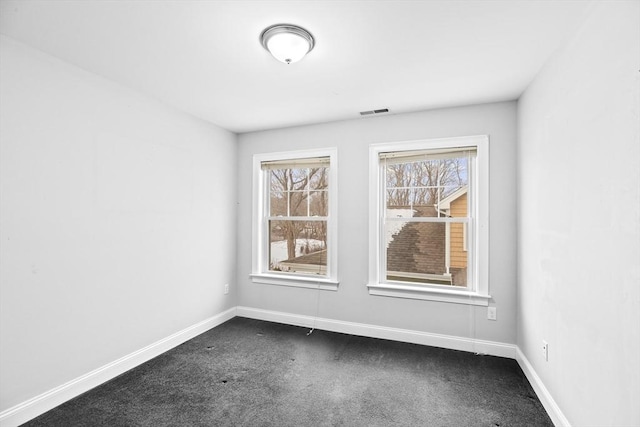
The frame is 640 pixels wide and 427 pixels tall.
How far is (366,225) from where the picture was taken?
3561mm

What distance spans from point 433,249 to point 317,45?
7.74 feet

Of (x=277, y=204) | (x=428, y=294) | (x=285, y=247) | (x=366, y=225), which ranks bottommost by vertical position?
(x=428, y=294)

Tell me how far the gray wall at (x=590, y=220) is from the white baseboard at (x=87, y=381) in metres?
3.28

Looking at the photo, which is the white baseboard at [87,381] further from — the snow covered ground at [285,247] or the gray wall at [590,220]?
the gray wall at [590,220]

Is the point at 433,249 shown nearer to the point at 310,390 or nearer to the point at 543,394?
the point at 543,394

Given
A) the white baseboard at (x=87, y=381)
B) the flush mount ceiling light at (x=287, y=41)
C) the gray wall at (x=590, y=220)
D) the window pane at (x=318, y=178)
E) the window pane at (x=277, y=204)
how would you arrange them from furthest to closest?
the window pane at (x=277, y=204) < the window pane at (x=318, y=178) < the white baseboard at (x=87, y=381) < the flush mount ceiling light at (x=287, y=41) < the gray wall at (x=590, y=220)

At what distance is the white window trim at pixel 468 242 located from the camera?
10.2 ft

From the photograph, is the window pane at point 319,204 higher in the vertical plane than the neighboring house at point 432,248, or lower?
higher

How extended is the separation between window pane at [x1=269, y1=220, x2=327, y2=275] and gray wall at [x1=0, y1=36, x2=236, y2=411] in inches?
38.2

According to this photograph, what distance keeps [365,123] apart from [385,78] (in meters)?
1.01

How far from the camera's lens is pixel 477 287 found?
3143 millimetres

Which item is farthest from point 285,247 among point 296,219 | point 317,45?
point 317,45

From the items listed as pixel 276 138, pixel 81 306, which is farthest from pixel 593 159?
pixel 81 306

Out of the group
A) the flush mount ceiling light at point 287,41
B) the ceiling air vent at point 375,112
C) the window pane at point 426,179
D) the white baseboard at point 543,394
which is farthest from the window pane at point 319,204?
the white baseboard at point 543,394
